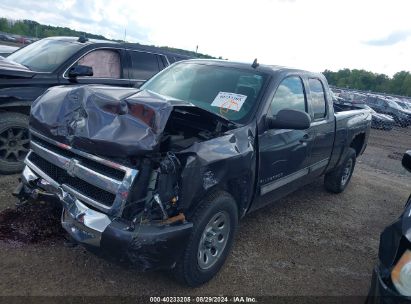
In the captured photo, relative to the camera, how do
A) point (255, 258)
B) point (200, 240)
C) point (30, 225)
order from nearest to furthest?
point (200, 240) < point (30, 225) < point (255, 258)

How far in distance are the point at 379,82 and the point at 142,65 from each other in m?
101

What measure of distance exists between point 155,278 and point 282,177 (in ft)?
5.83

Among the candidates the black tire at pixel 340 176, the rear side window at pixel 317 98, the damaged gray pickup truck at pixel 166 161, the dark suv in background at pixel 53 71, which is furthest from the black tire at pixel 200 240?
the black tire at pixel 340 176

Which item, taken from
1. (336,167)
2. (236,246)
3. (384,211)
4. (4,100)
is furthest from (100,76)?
(384,211)

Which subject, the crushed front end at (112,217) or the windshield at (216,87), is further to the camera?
the windshield at (216,87)

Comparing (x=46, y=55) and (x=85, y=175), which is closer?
(x=85, y=175)

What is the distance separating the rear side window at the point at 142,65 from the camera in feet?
21.0

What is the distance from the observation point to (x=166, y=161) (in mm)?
2635

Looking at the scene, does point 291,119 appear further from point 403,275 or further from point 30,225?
point 30,225

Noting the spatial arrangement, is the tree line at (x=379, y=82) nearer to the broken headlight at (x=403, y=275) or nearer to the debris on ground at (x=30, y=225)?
the debris on ground at (x=30, y=225)

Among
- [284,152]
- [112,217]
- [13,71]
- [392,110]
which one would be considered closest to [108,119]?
[112,217]

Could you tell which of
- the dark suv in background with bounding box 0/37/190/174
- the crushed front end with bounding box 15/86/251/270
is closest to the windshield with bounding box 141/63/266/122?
the crushed front end with bounding box 15/86/251/270

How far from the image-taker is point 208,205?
2971mm

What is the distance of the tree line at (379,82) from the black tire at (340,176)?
296ft
